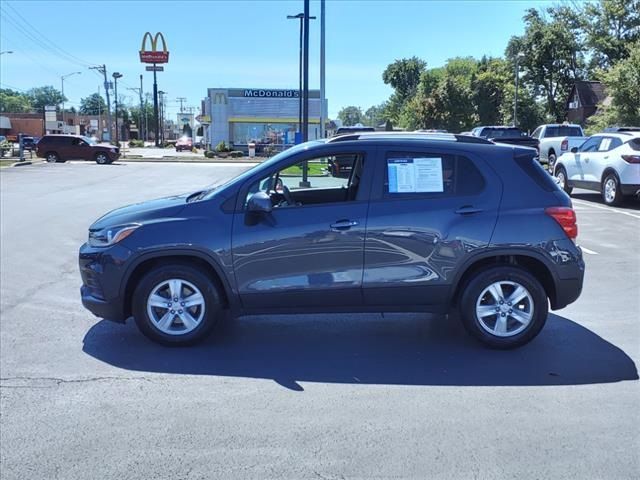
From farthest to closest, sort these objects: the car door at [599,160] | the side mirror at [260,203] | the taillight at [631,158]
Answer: the car door at [599,160]
the taillight at [631,158]
the side mirror at [260,203]

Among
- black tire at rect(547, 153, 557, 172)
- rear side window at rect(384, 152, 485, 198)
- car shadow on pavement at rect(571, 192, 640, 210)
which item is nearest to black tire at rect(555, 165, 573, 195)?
car shadow on pavement at rect(571, 192, 640, 210)

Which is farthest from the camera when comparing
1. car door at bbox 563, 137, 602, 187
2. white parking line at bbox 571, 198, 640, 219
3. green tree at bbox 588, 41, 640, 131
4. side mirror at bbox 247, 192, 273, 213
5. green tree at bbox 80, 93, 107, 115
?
green tree at bbox 80, 93, 107, 115

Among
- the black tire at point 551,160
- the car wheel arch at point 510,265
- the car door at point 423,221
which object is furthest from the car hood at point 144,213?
the black tire at point 551,160

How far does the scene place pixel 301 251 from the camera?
16.7 ft

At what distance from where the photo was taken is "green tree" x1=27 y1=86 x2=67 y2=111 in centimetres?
17811

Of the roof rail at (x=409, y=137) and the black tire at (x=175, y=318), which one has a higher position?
the roof rail at (x=409, y=137)

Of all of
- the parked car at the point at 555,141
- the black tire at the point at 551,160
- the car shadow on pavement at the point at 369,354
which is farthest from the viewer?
the black tire at the point at 551,160

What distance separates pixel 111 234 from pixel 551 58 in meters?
64.8

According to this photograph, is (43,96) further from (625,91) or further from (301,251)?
(301,251)

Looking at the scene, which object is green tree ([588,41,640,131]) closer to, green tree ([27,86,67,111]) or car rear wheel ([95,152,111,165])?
car rear wheel ([95,152,111,165])

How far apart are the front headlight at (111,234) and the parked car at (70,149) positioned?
1346 inches

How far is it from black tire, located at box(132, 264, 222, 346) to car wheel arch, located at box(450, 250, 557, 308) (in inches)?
79.4

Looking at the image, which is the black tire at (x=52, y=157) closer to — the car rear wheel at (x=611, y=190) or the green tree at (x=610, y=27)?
the car rear wheel at (x=611, y=190)

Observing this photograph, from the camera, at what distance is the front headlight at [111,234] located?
204 inches
